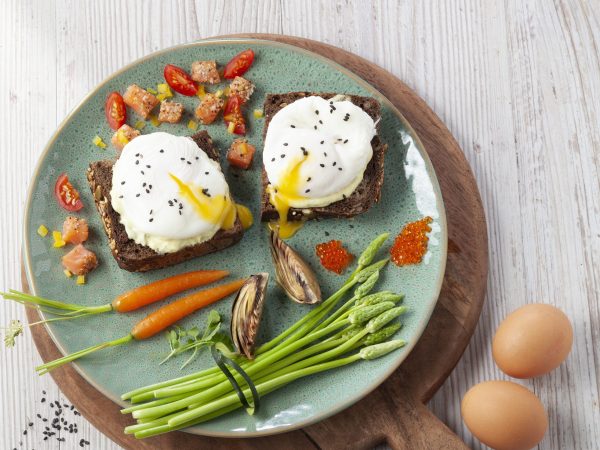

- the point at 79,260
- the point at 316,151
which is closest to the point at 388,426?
the point at 316,151

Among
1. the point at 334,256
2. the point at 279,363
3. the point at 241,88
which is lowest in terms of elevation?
the point at 279,363

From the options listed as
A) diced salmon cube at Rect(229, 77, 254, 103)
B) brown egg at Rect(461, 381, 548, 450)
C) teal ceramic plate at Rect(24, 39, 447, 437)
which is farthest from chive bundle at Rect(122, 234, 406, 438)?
diced salmon cube at Rect(229, 77, 254, 103)

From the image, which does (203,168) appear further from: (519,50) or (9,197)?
(519,50)

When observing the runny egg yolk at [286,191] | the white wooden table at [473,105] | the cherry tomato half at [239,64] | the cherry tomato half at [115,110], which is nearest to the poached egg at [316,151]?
the runny egg yolk at [286,191]

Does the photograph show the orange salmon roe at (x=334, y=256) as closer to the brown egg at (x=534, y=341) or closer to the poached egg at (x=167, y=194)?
the poached egg at (x=167, y=194)

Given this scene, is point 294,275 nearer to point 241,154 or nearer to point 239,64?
point 241,154

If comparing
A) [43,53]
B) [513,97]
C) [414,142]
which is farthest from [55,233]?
[513,97]

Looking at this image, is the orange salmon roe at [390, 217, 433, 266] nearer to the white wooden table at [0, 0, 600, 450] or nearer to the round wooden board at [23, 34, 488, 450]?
the round wooden board at [23, 34, 488, 450]
